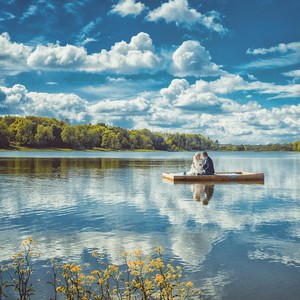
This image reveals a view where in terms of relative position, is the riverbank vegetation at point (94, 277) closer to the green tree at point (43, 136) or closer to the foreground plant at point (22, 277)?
the foreground plant at point (22, 277)

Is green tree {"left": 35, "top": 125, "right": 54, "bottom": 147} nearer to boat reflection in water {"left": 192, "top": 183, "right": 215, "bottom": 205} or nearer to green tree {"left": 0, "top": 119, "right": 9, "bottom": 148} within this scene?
green tree {"left": 0, "top": 119, "right": 9, "bottom": 148}

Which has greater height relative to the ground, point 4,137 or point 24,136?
point 24,136

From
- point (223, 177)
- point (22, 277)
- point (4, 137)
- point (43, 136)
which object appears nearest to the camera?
point (22, 277)

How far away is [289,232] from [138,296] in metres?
8.38

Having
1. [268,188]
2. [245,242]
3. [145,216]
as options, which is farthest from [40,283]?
[268,188]

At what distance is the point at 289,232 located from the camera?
51.6 ft

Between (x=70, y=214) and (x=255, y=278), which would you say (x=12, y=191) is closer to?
(x=70, y=214)

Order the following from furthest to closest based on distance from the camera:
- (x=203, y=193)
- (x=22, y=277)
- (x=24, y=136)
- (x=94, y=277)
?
1. (x=24, y=136)
2. (x=203, y=193)
3. (x=22, y=277)
4. (x=94, y=277)

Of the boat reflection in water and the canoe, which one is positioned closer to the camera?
the boat reflection in water

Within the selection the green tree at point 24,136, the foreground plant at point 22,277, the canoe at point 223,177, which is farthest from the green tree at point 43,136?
the foreground plant at point 22,277

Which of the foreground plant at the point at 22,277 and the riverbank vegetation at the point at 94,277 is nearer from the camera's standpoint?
the foreground plant at the point at 22,277

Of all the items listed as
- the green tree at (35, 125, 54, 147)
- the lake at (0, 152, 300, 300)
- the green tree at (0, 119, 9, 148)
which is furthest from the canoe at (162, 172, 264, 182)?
the green tree at (35, 125, 54, 147)

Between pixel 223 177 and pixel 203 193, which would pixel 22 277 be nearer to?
pixel 203 193

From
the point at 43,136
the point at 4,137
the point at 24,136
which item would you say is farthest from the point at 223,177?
the point at 24,136
